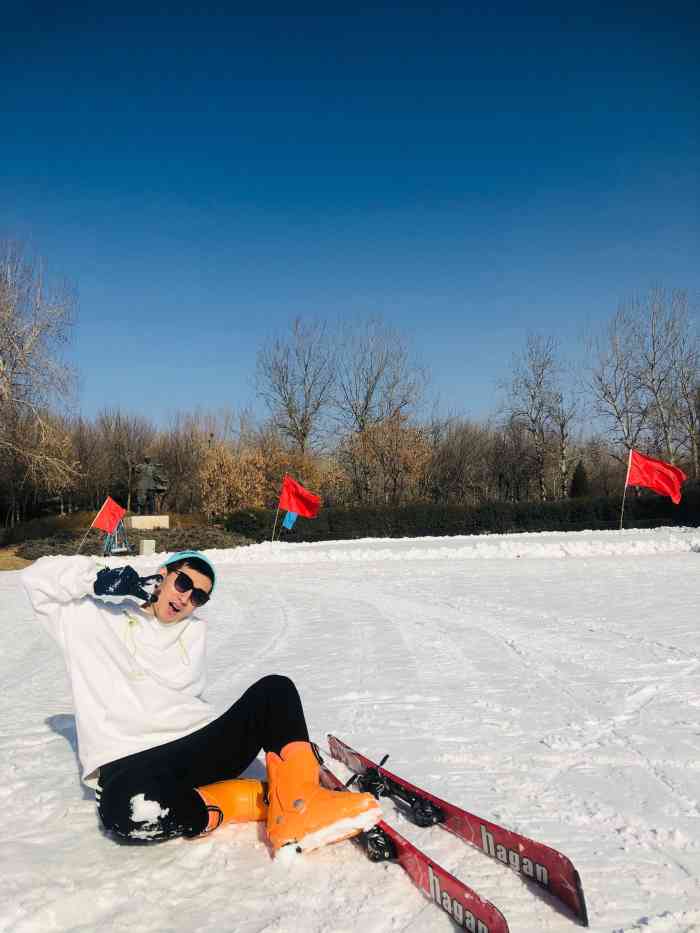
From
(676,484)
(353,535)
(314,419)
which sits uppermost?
(314,419)

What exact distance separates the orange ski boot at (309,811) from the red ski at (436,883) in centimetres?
8

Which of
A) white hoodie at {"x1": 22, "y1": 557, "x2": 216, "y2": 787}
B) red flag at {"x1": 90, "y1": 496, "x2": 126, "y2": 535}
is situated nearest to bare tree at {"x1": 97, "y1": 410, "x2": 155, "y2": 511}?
red flag at {"x1": 90, "y1": 496, "x2": 126, "y2": 535}

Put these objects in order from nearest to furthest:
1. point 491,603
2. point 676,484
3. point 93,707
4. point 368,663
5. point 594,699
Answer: point 93,707 < point 594,699 < point 368,663 < point 491,603 < point 676,484

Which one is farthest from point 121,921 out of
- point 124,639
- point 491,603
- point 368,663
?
point 491,603

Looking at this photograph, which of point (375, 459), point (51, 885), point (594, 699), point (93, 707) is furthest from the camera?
point (375, 459)

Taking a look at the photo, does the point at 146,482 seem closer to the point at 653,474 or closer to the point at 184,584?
the point at 653,474

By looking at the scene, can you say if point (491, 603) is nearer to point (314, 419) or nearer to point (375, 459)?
point (375, 459)

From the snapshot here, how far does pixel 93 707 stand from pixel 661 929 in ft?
7.09

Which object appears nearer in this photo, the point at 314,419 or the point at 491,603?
the point at 491,603

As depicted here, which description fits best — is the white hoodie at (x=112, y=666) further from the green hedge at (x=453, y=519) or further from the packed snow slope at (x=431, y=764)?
the green hedge at (x=453, y=519)

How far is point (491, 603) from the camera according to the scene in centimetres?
1009

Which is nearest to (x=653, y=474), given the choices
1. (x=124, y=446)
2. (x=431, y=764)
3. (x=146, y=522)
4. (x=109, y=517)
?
(x=109, y=517)

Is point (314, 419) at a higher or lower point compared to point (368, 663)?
higher

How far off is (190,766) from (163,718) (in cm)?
22
